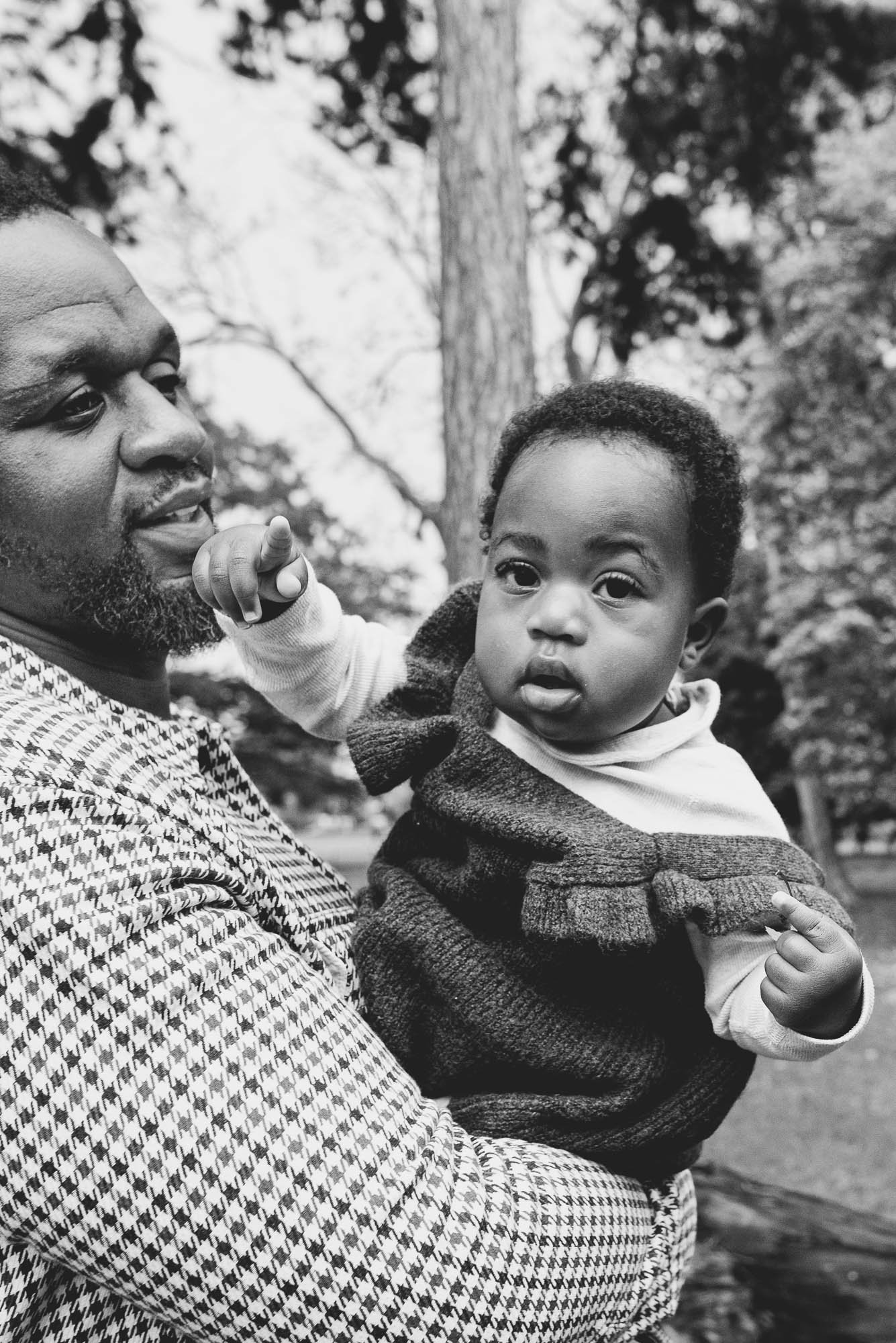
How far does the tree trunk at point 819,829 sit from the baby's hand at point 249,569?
18.5 m

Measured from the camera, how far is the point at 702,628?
213 cm

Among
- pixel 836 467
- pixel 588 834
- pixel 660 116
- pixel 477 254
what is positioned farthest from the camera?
pixel 836 467

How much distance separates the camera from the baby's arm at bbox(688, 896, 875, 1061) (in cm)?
156

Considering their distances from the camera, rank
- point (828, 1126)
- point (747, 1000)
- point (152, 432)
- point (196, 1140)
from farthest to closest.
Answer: point (828, 1126)
point (152, 432)
point (747, 1000)
point (196, 1140)

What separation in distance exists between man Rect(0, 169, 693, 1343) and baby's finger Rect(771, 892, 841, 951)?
0.45m

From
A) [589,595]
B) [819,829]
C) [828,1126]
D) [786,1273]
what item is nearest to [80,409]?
[589,595]

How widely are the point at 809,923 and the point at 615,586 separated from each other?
0.60 m

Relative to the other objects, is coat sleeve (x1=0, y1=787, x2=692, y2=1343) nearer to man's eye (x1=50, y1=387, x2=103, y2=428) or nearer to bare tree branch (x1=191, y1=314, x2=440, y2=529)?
man's eye (x1=50, y1=387, x2=103, y2=428)

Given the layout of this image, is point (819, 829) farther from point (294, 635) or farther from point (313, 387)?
point (294, 635)

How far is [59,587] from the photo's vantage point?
198 cm

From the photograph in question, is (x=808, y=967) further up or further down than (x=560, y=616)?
further down

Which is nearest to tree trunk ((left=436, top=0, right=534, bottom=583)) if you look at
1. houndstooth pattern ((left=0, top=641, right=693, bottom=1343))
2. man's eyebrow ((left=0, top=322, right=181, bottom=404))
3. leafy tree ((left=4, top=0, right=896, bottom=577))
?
leafy tree ((left=4, top=0, right=896, bottom=577))

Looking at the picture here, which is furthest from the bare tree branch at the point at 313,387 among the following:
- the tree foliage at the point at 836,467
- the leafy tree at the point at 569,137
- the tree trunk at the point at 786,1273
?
the tree trunk at the point at 786,1273

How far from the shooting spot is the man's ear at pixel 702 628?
209 cm
